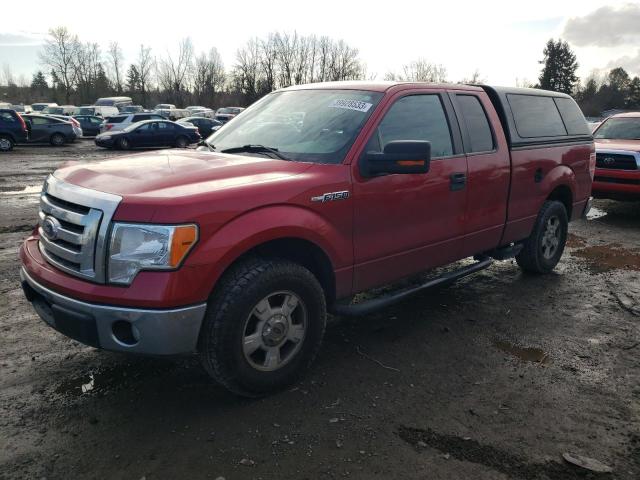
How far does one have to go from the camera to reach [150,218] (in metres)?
2.68

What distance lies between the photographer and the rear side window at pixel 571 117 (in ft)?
19.4

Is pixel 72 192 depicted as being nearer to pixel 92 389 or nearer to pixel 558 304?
pixel 92 389

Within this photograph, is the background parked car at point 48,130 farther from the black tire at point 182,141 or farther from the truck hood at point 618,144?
the truck hood at point 618,144

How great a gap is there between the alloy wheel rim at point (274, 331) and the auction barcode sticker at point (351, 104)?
1479mm

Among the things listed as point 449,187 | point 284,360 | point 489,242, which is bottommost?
point 284,360

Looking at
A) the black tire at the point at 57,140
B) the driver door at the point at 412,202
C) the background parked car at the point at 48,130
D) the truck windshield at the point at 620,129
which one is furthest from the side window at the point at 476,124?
the black tire at the point at 57,140

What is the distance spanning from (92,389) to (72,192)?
128 cm

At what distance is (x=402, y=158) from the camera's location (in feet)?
10.9

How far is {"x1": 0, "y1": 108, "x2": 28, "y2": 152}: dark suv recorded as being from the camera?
2036cm

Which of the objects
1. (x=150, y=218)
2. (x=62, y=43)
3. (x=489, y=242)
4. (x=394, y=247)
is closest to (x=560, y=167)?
(x=489, y=242)

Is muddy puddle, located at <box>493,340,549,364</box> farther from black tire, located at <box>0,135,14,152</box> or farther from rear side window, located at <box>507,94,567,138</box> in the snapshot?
black tire, located at <box>0,135,14,152</box>

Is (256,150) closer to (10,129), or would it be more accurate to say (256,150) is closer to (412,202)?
(412,202)

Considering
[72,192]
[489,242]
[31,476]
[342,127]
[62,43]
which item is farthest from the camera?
[62,43]

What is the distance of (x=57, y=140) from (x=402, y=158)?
83.3 feet
